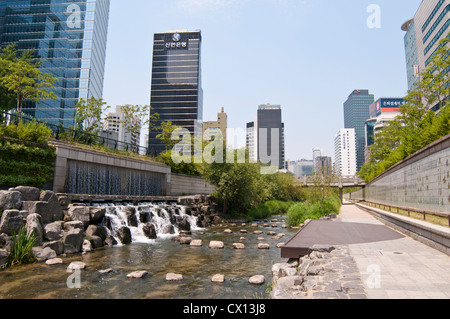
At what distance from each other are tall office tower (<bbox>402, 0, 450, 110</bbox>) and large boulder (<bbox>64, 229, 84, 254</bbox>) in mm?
48987

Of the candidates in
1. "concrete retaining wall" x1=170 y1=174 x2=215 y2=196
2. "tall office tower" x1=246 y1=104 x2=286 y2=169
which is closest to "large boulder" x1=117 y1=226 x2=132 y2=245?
"concrete retaining wall" x1=170 y1=174 x2=215 y2=196

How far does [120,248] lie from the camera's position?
1261 cm

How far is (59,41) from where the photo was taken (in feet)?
245

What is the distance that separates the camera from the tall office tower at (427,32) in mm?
47969

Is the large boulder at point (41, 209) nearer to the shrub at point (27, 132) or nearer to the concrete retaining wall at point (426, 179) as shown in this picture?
the shrub at point (27, 132)

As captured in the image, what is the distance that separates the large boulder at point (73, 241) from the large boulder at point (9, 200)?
2.45 m

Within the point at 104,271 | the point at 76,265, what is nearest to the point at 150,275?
the point at 104,271

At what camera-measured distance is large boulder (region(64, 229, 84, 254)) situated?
1111cm

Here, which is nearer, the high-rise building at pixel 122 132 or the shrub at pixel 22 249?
the shrub at pixel 22 249

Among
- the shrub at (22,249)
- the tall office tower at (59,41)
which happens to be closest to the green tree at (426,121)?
the shrub at (22,249)

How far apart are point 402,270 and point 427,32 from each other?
221 feet

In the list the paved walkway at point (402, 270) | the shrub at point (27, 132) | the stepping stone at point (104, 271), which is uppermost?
the shrub at point (27, 132)

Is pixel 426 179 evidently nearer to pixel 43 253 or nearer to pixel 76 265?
pixel 76 265

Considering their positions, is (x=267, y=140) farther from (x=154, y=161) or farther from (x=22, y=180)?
(x=22, y=180)
